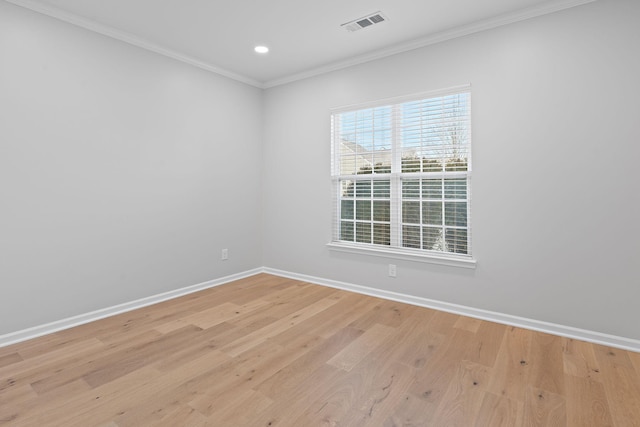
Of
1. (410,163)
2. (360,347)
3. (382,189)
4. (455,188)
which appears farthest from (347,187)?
(360,347)

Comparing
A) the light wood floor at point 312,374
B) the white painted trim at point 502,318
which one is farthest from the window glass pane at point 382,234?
the light wood floor at point 312,374

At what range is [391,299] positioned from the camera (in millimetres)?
3473

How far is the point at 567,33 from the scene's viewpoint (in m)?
2.58

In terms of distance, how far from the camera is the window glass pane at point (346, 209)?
12.7 ft

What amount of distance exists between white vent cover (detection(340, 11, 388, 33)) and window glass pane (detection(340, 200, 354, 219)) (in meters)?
1.81

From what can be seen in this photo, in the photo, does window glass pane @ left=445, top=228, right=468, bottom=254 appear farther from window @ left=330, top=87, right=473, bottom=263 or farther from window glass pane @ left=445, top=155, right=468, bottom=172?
window glass pane @ left=445, top=155, right=468, bottom=172

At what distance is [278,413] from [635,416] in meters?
1.86

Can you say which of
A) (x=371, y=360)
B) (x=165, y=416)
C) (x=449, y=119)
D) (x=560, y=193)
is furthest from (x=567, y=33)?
(x=165, y=416)

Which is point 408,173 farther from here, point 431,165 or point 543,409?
point 543,409

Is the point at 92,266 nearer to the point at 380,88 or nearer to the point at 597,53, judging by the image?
the point at 380,88

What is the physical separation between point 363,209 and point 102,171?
2.67 meters

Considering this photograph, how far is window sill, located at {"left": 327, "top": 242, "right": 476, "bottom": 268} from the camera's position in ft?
10.0

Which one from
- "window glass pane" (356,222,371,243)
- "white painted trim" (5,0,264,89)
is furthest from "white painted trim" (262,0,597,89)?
"window glass pane" (356,222,371,243)

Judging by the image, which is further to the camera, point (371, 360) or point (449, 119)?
point (449, 119)
